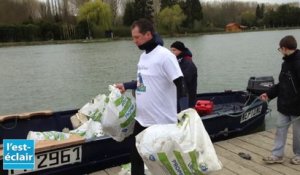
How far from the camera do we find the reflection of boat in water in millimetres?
4871

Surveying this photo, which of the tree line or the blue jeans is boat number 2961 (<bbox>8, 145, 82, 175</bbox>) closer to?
the blue jeans

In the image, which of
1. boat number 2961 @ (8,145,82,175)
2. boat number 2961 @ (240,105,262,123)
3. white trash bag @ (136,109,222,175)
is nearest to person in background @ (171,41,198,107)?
boat number 2961 @ (8,145,82,175)

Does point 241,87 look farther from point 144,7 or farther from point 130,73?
point 144,7

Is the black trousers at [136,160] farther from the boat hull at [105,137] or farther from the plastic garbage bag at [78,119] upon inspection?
the plastic garbage bag at [78,119]

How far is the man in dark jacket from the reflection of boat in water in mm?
1652

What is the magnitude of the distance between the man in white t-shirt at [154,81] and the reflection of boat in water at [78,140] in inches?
72.3

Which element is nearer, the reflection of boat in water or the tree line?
the reflection of boat in water

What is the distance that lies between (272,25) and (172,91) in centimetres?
10970

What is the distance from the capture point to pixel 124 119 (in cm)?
354

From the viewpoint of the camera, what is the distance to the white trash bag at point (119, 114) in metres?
3.54

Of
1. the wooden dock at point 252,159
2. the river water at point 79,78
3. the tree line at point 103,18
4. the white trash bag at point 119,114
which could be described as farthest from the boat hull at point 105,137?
the tree line at point 103,18

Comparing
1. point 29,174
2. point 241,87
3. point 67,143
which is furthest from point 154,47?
point 241,87

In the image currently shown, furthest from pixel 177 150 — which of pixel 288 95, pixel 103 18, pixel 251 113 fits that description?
pixel 103 18

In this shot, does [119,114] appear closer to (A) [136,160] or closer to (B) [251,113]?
(A) [136,160]
